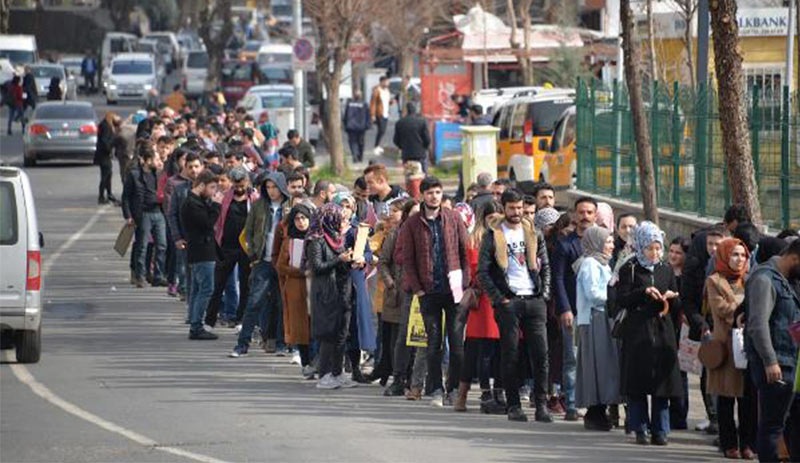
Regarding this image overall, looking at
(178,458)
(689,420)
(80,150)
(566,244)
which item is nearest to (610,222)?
(566,244)

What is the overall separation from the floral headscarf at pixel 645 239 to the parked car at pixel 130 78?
199 feet

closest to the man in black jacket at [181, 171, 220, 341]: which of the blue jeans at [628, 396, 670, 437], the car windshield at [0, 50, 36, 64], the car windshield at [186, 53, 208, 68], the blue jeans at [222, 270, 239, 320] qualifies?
the blue jeans at [222, 270, 239, 320]

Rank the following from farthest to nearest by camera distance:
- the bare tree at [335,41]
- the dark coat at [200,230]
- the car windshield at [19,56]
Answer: the car windshield at [19,56] < the bare tree at [335,41] < the dark coat at [200,230]

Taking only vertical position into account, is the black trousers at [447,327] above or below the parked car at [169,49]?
below

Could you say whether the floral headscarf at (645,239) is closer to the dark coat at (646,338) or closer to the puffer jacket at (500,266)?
the dark coat at (646,338)

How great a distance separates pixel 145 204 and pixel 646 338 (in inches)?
475

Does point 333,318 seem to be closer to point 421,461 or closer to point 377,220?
point 377,220

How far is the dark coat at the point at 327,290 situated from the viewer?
53.3ft

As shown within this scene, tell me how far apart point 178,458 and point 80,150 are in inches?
1320

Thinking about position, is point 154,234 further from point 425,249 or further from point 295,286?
point 425,249

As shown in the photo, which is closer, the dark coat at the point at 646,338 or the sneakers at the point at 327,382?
the dark coat at the point at 646,338

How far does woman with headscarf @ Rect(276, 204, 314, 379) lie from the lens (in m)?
17.0

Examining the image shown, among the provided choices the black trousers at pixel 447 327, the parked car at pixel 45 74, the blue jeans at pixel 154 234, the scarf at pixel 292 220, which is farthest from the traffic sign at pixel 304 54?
the parked car at pixel 45 74

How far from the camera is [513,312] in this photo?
47.1 feet
